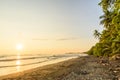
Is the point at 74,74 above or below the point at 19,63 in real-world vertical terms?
below

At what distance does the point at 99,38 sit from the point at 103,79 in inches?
1370

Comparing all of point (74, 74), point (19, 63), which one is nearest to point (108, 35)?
point (19, 63)

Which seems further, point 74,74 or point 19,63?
point 19,63

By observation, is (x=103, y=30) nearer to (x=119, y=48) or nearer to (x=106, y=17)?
(x=106, y=17)

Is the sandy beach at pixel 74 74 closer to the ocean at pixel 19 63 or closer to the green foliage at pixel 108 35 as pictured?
the ocean at pixel 19 63

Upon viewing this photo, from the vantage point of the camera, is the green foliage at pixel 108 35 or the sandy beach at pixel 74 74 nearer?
the sandy beach at pixel 74 74

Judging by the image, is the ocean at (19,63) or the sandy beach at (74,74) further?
the ocean at (19,63)

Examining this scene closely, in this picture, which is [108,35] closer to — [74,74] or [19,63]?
[19,63]

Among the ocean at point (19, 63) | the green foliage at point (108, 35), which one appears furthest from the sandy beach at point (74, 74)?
the green foliage at point (108, 35)

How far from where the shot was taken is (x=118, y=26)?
99.2 ft

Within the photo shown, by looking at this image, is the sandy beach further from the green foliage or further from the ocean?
the green foliage

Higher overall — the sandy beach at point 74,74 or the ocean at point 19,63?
the ocean at point 19,63

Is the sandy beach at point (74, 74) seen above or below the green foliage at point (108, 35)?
below

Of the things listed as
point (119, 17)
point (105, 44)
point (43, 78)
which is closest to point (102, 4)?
point (105, 44)
